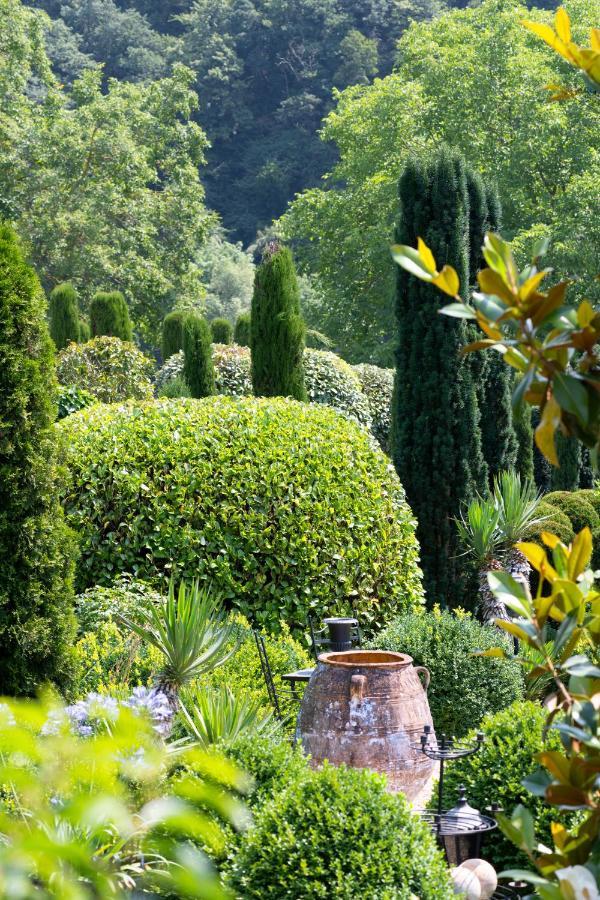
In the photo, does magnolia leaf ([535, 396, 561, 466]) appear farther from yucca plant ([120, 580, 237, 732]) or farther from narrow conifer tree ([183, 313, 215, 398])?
narrow conifer tree ([183, 313, 215, 398])

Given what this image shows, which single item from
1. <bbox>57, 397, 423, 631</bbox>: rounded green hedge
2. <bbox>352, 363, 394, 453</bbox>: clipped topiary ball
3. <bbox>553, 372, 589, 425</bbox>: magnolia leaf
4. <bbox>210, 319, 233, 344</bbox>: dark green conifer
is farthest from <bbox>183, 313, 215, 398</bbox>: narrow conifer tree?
<bbox>553, 372, 589, 425</bbox>: magnolia leaf

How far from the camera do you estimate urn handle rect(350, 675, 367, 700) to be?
4199 millimetres

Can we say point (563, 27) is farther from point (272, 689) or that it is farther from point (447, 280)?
point (272, 689)

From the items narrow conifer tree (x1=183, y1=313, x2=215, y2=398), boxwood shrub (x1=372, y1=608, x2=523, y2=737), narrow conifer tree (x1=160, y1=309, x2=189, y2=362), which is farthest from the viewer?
narrow conifer tree (x1=160, y1=309, x2=189, y2=362)

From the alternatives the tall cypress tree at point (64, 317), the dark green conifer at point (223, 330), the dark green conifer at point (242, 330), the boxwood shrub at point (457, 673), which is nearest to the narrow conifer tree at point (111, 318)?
the tall cypress tree at point (64, 317)

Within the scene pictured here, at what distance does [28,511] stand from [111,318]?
1512 cm

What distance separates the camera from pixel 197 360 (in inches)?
570

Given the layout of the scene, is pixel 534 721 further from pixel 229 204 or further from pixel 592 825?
pixel 229 204

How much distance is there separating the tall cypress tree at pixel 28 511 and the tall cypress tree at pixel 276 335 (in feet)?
19.0

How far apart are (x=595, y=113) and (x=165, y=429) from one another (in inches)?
845

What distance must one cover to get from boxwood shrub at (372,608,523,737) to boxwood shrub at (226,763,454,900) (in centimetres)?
278

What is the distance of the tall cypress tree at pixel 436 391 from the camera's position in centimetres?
947

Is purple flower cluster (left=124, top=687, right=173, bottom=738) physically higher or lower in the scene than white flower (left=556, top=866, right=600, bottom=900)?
lower

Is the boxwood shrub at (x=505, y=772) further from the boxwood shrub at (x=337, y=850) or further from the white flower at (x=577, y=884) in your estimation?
the white flower at (x=577, y=884)
